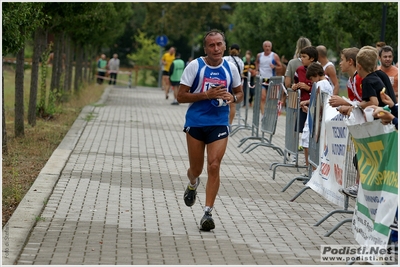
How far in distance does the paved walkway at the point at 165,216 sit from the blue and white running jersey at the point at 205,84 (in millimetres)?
955

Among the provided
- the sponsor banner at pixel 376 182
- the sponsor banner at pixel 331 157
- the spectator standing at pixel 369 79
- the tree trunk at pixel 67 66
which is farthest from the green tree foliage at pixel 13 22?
the tree trunk at pixel 67 66

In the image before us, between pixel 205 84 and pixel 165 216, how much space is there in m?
1.36

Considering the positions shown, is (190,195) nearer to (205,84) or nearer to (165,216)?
(165,216)

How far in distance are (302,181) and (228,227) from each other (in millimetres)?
3739

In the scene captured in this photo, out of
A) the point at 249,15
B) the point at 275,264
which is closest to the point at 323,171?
the point at 275,264

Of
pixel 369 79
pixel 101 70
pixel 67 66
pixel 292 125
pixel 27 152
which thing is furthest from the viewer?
pixel 101 70

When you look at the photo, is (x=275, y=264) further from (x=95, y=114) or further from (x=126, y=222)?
(x=95, y=114)

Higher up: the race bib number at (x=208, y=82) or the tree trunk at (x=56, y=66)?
the race bib number at (x=208, y=82)

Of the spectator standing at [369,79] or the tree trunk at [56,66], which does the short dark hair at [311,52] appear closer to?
the spectator standing at [369,79]

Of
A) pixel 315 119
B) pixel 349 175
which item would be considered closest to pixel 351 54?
pixel 315 119

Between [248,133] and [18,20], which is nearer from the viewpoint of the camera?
[18,20]

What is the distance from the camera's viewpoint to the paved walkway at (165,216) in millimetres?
7801

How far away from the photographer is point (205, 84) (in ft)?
30.6

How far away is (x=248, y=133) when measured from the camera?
21.0 m
